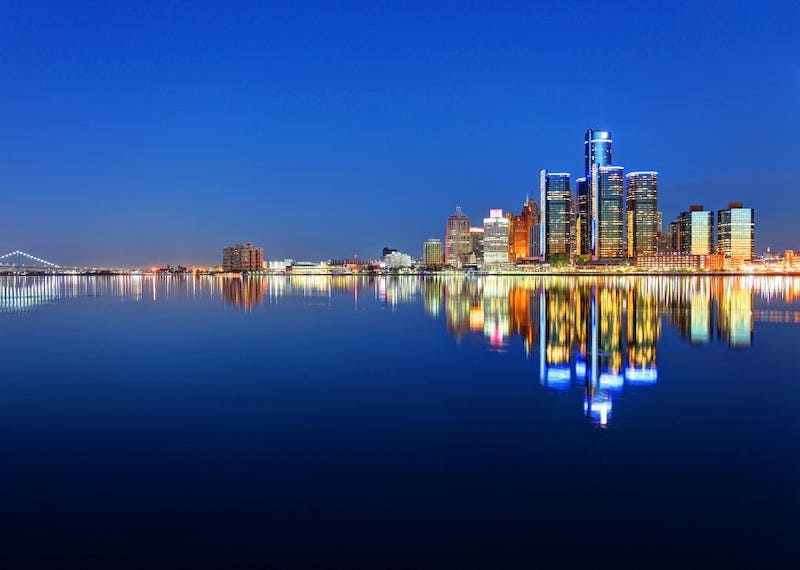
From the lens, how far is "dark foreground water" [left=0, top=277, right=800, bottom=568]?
619 centimetres

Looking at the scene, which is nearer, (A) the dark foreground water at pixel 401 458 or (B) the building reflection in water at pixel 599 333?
(A) the dark foreground water at pixel 401 458

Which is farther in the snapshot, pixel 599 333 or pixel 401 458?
pixel 599 333

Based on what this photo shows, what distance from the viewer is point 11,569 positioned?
18.7 feet

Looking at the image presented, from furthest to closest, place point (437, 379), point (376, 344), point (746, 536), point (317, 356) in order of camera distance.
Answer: point (376, 344) < point (317, 356) < point (437, 379) < point (746, 536)

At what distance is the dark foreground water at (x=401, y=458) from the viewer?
6188mm

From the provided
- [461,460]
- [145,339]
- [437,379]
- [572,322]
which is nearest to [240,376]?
[437,379]

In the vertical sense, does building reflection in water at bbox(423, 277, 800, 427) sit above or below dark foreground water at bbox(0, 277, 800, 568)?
above

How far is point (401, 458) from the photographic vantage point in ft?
28.9

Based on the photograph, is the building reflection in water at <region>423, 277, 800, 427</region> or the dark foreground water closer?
the dark foreground water

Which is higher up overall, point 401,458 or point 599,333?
point 599,333

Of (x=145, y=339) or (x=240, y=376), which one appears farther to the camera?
(x=145, y=339)

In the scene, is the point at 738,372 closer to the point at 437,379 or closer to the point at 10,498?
the point at 437,379

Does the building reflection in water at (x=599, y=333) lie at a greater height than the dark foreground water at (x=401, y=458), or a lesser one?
greater

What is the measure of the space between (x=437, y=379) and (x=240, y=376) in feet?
16.1
